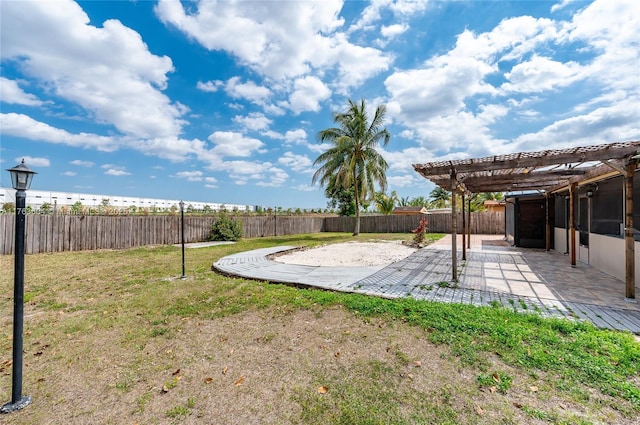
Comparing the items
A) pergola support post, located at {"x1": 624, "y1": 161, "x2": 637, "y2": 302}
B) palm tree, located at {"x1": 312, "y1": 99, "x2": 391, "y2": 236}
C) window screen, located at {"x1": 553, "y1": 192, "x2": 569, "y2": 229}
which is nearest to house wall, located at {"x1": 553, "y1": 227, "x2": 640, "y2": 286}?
pergola support post, located at {"x1": 624, "y1": 161, "x2": 637, "y2": 302}

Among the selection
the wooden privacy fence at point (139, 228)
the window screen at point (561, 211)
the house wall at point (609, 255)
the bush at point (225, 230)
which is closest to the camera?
the house wall at point (609, 255)

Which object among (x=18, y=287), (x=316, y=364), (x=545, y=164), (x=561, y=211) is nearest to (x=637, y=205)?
(x=545, y=164)

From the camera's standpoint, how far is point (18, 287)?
2.08 m

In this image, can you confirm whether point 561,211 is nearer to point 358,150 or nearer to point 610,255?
point 610,255

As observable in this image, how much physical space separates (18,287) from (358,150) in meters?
17.2

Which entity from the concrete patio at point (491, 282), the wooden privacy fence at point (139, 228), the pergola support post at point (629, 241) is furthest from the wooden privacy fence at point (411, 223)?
the pergola support post at point (629, 241)

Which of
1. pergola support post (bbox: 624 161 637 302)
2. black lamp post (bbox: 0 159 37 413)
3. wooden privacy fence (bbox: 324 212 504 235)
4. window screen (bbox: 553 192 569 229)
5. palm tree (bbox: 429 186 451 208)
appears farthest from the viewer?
palm tree (bbox: 429 186 451 208)

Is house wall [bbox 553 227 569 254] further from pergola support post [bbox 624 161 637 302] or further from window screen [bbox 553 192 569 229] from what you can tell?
pergola support post [bbox 624 161 637 302]

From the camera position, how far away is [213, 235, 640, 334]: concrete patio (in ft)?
12.4

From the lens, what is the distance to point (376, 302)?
13.2 feet

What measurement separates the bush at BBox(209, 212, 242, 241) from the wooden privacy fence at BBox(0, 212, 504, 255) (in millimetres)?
454

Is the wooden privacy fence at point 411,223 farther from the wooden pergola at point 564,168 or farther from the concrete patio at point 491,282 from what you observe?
the wooden pergola at point 564,168

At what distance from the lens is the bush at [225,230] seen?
1520cm

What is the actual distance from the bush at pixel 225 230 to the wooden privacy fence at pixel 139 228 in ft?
1.49
